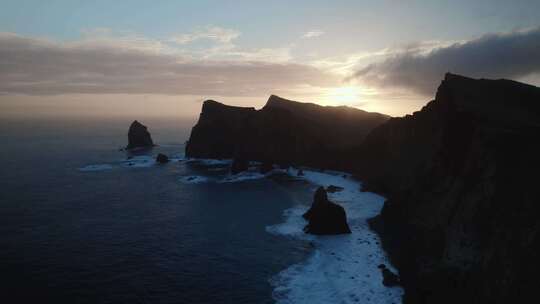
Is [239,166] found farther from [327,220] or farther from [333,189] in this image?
[327,220]

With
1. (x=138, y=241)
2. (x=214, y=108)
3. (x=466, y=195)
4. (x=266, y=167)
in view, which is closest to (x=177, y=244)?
(x=138, y=241)

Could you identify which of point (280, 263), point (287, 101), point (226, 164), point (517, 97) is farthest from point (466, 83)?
point (287, 101)

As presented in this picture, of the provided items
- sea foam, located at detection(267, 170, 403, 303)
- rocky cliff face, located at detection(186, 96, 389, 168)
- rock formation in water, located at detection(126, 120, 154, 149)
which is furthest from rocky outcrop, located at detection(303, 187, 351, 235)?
rock formation in water, located at detection(126, 120, 154, 149)

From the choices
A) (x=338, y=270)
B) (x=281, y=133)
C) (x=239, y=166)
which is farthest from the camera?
(x=281, y=133)

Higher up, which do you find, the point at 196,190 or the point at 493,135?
the point at 493,135

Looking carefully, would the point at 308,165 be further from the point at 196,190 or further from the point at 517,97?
the point at 517,97

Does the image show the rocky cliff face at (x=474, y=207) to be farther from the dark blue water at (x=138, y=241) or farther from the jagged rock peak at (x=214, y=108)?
the jagged rock peak at (x=214, y=108)

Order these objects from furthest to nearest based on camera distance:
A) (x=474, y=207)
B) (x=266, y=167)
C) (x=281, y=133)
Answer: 1. (x=281, y=133)
2. (x=266, y=167)
3. (x=474, y=207)

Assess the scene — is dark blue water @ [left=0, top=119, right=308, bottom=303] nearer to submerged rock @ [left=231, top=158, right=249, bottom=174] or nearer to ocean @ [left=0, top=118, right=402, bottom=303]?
ocean @ [left=0, top=118, right=402, bottom=303]
